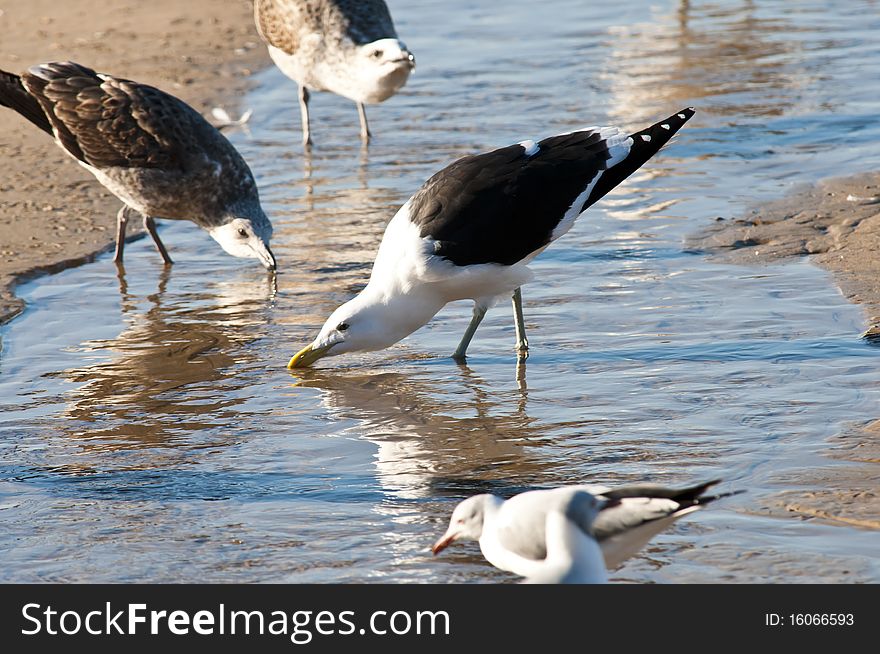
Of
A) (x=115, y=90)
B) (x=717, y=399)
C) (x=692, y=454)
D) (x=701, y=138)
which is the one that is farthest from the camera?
(x=701, y=138)

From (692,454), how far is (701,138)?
5.74 meters

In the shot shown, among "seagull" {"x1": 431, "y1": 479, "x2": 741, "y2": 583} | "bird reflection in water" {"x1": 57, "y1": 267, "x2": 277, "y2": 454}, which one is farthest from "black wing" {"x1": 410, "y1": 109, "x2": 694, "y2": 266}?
"seagull" {"x1": 431, "y1": 479, "x2": 741, "y2": 583}

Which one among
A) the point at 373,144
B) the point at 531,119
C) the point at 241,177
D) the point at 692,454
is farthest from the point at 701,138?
the point at 692,454

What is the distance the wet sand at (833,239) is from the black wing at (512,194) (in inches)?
51.6

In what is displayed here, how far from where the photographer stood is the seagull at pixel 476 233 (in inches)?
257

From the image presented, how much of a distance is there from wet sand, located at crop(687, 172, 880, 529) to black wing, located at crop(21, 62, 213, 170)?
122 inches

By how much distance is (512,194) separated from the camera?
6703mm

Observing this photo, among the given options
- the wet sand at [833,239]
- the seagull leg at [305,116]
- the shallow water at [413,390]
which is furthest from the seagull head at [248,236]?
the seagull leg at [305,116]

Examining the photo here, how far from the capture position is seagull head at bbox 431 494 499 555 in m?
4.25

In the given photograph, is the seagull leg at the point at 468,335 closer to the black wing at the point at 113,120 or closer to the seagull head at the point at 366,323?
the seagull head at the point at 366,323

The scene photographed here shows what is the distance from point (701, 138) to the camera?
10.8 meters

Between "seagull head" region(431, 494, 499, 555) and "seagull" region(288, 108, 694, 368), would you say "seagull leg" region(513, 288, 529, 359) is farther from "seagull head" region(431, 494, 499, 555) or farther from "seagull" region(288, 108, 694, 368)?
"seagull head" region(431, 494, 499, 555)

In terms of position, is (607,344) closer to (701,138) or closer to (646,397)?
(646,397)

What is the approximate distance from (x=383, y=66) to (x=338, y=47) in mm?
606
